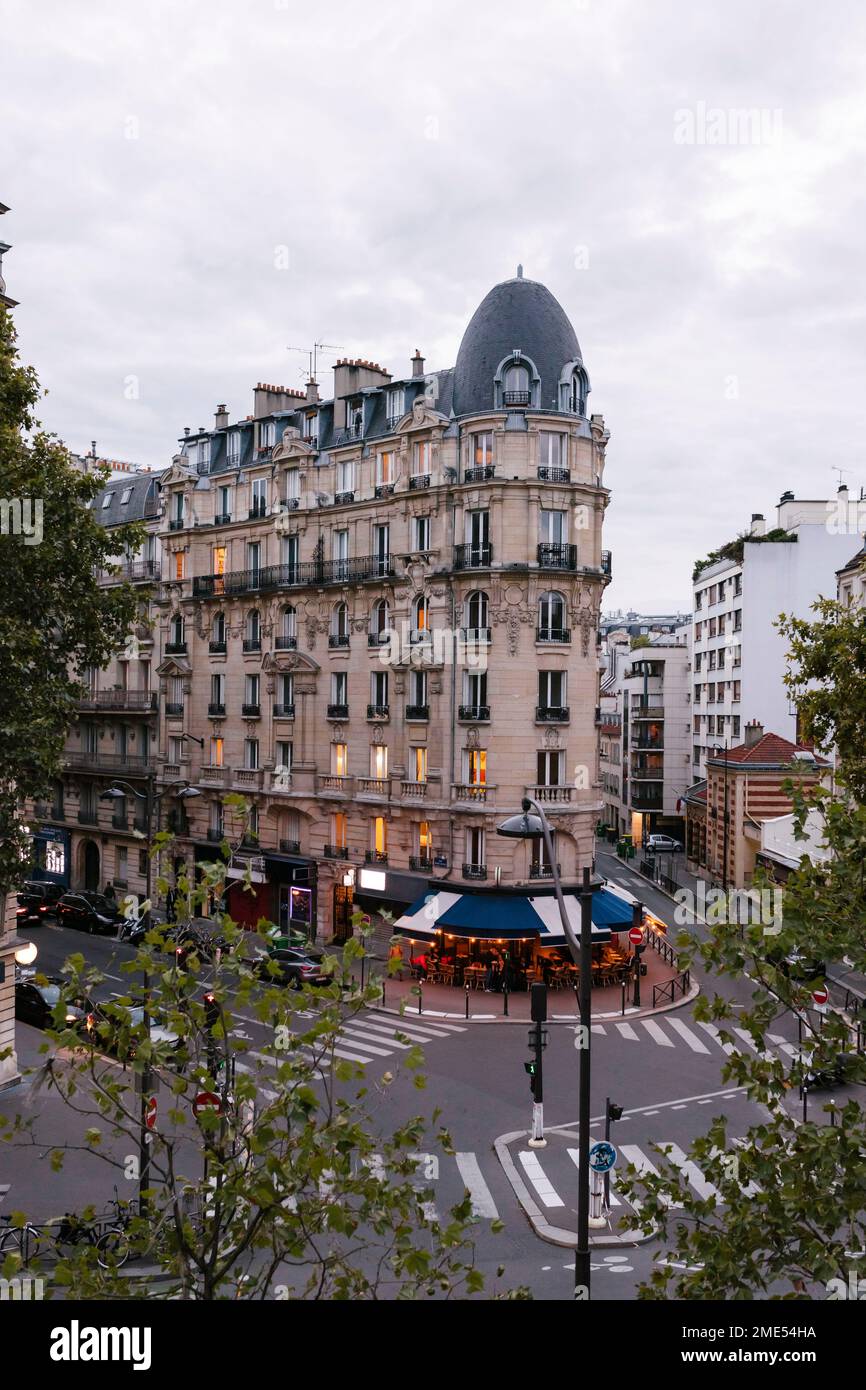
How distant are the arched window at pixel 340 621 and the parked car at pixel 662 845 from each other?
39956mm

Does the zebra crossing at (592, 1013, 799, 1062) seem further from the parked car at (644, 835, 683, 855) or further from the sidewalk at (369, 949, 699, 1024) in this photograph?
the parked car at (644, 835, 683, 855)

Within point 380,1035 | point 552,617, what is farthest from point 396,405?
point 380,1035

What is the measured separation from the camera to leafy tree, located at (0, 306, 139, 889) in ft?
63.6

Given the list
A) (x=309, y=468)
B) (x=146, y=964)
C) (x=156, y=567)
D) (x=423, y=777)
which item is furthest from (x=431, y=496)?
(x=146, y=964)

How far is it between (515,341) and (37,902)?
31811 mm

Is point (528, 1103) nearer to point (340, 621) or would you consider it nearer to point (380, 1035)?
point (380, 1035)

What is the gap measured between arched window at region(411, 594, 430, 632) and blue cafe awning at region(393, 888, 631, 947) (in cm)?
1019

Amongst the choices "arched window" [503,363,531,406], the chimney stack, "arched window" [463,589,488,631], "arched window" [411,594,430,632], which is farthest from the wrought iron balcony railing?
the chimney stack

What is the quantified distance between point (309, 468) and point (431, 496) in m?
7.41

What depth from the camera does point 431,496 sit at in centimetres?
3791

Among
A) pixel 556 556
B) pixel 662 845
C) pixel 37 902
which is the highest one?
pixel 556 556

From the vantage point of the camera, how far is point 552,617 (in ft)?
120

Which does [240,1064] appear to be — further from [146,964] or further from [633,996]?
[146,964]
